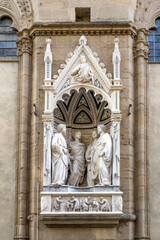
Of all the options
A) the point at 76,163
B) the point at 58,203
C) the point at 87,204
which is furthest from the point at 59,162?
the point at 87,204

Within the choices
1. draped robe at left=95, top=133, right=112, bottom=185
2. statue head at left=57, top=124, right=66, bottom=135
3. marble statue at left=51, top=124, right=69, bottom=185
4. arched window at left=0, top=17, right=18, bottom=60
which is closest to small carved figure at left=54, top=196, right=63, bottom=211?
marble statue at left=51, top=124, right=69, bottom=185

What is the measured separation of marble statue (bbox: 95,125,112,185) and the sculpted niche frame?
117 millimetres

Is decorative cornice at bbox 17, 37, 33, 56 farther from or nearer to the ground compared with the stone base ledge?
farther from the ground

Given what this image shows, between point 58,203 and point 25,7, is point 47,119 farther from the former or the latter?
point 25,7

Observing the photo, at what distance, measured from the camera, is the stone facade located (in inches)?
704

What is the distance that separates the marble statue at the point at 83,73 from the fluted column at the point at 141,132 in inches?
58.2

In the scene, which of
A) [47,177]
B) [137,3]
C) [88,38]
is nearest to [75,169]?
[47,177]

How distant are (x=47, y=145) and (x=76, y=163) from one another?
1080 millimetres

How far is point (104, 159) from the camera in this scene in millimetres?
18016

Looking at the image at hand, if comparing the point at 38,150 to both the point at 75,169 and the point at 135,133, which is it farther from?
the point at 135,133

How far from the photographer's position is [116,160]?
17969mm

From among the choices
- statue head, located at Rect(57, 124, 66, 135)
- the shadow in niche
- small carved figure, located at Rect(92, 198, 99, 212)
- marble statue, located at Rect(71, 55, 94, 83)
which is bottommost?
small carved figure, located at Rect(92, 198, 99, 212)

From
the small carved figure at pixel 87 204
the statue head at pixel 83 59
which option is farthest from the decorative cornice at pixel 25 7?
the small carved figure at pixel 87 204

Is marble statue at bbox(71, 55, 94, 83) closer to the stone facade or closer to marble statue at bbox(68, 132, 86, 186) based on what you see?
the stone facade
